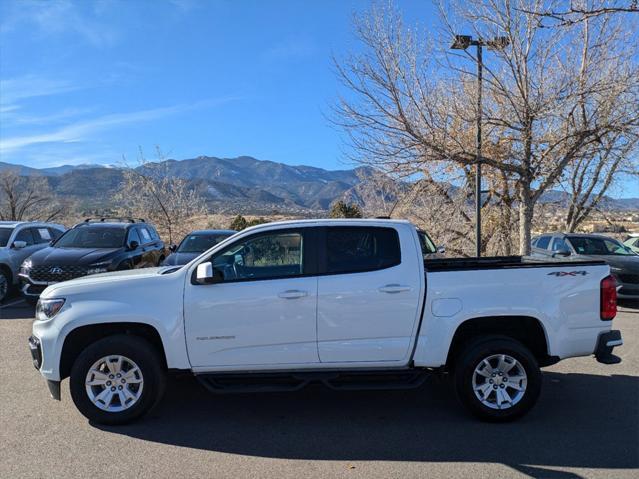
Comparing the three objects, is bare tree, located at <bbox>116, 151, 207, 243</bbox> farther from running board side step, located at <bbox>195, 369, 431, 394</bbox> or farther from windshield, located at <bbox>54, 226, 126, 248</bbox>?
running board side step, located at <bbox>195, 369, 431, 394</bbox>

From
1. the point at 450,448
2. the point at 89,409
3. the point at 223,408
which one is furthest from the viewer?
the point at 223,408

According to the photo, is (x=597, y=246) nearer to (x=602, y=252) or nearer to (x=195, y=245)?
(x=602, y=252)

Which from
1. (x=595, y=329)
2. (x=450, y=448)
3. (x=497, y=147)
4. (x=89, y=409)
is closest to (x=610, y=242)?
(x=497, y=147)

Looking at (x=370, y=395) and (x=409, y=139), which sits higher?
(x=409, y=139)

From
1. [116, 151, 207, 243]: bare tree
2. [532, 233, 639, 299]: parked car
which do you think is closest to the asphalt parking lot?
[532, 233, 639, 299]: parked car

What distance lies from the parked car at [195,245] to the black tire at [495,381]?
6.99m

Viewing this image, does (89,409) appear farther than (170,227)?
No

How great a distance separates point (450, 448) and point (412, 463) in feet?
1.46

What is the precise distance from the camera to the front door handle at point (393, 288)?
464 centimetres

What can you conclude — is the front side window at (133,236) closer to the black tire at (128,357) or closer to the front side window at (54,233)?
the front side window at (54,233)

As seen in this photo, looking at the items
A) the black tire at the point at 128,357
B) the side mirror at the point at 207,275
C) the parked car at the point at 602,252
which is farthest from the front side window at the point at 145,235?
the parked car at the point at 602,252

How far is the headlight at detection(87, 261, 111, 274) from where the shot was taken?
9.45 m

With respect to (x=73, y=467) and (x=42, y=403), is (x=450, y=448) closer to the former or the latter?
(x=73, y=467)

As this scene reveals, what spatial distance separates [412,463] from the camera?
3.91 meters
